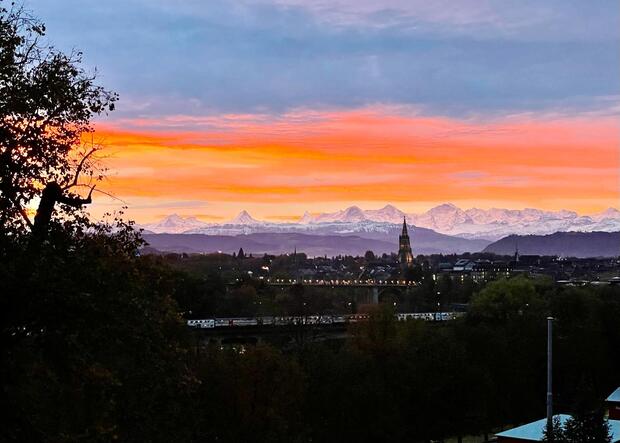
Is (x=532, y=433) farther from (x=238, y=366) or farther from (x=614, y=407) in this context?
(x=238, y=366)

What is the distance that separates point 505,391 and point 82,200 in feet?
152

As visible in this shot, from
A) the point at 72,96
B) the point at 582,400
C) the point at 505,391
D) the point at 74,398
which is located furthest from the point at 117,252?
the point at 505,391

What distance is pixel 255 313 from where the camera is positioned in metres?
105

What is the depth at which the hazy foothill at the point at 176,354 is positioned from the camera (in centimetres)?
1221

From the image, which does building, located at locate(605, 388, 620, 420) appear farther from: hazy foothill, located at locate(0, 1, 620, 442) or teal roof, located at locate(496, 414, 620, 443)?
teal roof, located at locate(496, 414, 620, 443)

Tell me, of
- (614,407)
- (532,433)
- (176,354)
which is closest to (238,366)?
(532,433)

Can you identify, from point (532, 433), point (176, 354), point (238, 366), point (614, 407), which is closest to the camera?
point (176, 354)

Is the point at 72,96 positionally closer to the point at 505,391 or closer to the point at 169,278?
the point at 169,278

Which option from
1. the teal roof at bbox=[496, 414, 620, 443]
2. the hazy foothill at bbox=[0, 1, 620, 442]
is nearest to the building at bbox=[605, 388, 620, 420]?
the hazy foothill at bbox=[0, 1, 620, 442]

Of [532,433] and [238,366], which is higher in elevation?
[238,366]

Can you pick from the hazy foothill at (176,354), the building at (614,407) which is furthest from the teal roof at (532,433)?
the building at (614,407)

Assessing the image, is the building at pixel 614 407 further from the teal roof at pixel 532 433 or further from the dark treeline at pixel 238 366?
the teal roof at pixel 532 433

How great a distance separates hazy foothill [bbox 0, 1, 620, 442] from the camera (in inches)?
481

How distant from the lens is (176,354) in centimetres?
1312
